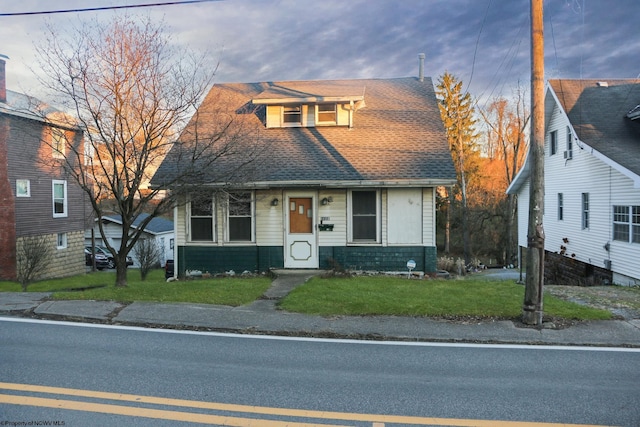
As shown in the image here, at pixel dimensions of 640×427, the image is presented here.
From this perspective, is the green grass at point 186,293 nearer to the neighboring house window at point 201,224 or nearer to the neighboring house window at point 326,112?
the neighboring house window at point 201,224

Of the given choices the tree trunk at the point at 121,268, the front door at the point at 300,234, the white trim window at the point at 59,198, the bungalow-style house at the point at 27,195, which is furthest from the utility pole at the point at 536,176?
the white trim window at the point at 59,198

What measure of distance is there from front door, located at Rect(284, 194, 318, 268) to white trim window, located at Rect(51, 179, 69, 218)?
649 inches

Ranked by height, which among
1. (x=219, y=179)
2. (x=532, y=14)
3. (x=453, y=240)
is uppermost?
(x=532, y=14)

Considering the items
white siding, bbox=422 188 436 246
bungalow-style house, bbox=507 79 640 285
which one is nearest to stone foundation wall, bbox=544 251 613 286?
bungalow-style house, bbox=507 79 640 285

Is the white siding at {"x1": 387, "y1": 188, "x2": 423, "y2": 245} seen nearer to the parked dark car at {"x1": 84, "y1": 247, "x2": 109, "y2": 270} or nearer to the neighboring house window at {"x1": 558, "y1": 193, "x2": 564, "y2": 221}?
the neighboring house window at {"x1": 558, "y1": 193, "x2": 564, "y2": 221}

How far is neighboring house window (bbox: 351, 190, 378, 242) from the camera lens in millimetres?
14367

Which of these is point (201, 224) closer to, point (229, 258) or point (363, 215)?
point (229, 258)

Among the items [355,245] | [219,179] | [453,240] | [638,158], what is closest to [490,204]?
[453,240]

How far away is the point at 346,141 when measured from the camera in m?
15.8

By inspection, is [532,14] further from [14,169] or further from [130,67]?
[14,169]

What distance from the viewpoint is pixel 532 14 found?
7988mm

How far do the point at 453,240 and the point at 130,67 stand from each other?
39041 mm

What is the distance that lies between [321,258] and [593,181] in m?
11.5

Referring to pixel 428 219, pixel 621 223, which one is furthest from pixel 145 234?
pixel 621 223
